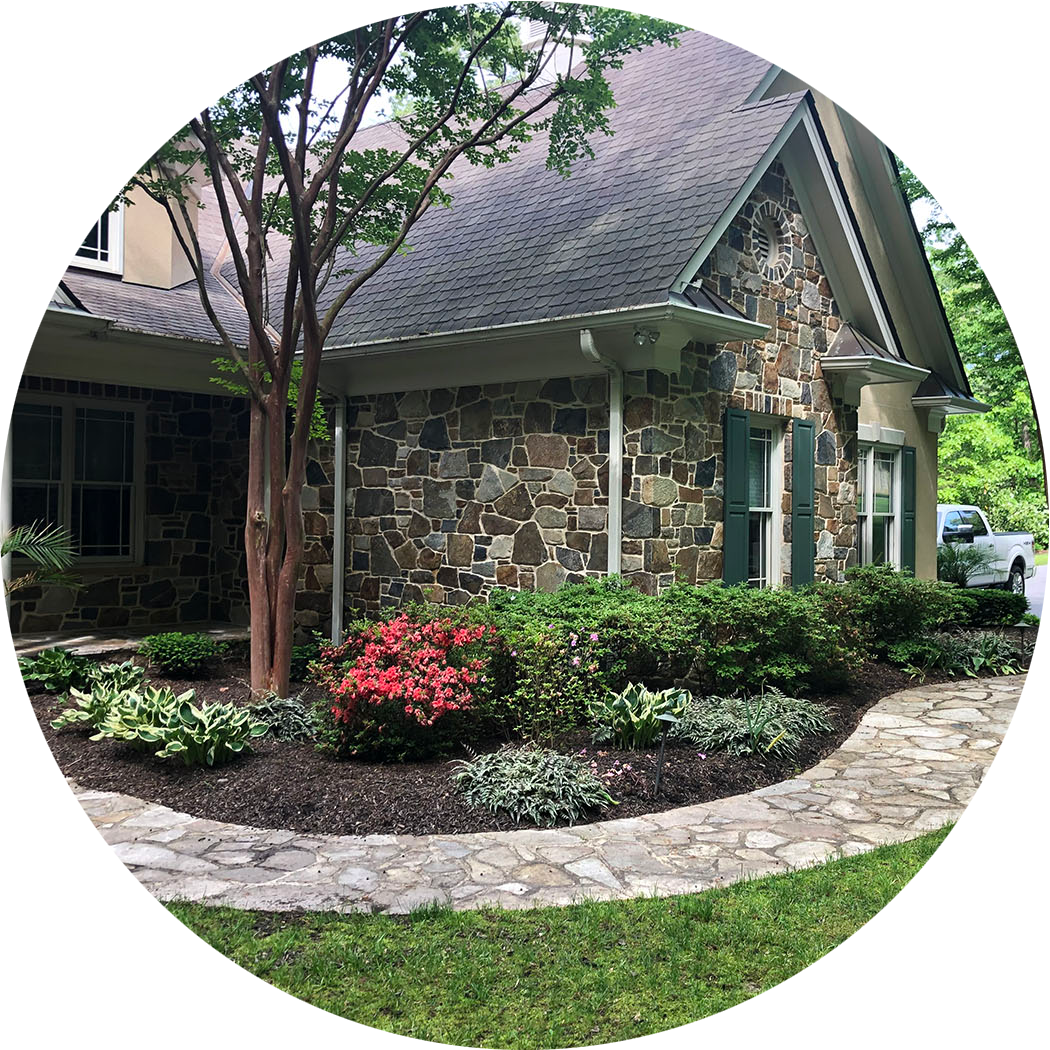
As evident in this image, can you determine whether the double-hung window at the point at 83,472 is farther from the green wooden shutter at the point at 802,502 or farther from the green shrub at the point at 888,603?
the green shrub at the point at 888,603

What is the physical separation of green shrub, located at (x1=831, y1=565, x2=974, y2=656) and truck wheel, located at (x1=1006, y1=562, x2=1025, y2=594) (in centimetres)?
1077

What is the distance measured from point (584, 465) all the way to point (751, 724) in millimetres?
2856

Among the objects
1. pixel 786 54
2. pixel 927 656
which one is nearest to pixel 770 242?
pixel 786 54

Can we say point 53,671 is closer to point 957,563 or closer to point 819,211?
point 819,211

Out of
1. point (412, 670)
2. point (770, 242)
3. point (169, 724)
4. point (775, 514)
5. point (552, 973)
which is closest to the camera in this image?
point (552, 973)

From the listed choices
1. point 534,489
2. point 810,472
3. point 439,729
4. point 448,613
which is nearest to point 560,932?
point 439,729

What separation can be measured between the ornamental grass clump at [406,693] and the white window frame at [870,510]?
22.0 ft

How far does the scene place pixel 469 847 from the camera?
16.0ft

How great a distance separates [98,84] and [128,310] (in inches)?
103

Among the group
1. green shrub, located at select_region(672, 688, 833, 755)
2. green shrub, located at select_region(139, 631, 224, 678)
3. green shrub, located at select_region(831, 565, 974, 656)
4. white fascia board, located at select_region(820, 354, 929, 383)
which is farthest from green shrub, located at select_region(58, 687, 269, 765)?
white fascia board, located at select_region(820, 354, 929, 383)

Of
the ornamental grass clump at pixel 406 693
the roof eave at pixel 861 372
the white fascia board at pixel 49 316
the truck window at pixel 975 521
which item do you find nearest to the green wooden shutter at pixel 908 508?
the roof eave at pixel 861 372

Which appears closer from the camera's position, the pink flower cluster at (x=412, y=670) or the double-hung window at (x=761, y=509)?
the pink flower cluster at (x=412, y=670)

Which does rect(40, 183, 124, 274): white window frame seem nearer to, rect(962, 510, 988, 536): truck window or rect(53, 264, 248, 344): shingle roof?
rect(53, 264, 248, 344): shingle roof

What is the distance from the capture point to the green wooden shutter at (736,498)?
9.18 metres
